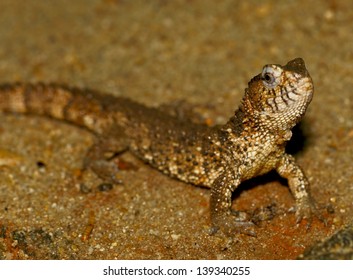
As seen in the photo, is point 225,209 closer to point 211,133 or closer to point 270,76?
point 211,133

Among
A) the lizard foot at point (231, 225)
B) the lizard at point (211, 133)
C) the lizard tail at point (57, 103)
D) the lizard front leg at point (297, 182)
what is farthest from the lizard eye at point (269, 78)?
the lizard tail at point (57, 103)

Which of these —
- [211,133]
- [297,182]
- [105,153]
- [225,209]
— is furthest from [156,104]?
[297,182]

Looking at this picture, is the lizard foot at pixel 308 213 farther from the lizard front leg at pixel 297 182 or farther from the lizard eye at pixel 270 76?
the lizard eye at pixel 270 76

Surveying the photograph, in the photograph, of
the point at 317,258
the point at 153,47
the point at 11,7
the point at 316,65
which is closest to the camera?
the point at 317,258

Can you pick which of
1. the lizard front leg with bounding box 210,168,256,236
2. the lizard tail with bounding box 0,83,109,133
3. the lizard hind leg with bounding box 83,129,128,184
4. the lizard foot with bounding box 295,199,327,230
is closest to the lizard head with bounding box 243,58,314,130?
the lizard front leg with bounding box 210,168,256,236

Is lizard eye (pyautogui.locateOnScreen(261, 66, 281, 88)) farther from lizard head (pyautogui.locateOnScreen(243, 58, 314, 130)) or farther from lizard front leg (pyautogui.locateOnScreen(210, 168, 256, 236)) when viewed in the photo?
lizard front leg (pyautogui.locateOnScreen(210, 168, 256, 236))

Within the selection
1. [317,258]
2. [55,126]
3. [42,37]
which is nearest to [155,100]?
[55,126]
